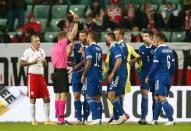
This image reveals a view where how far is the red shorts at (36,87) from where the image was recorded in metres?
20.7

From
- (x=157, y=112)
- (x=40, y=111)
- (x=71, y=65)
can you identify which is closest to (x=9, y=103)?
(x=40, y=111)

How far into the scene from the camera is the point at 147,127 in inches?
758

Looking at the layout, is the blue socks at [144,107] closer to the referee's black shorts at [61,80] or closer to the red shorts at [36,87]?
the referee's black shorts at [61,80]

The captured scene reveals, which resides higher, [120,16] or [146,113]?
[120,16]

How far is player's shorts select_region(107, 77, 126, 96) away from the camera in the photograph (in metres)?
20.4

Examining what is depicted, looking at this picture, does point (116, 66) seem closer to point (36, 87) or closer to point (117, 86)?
point (117, 86)

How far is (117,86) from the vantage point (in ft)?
67.0

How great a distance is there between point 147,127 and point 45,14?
33.1ft

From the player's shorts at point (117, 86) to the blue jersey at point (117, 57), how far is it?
10 cm

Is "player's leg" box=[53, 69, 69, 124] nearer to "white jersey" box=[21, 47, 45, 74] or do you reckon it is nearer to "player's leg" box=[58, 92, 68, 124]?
"player's leg" box=[58, 92, 68, 124]

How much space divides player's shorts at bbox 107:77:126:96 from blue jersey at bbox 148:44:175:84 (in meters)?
0.71

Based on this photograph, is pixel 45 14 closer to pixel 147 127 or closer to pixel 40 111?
pixel 40 111

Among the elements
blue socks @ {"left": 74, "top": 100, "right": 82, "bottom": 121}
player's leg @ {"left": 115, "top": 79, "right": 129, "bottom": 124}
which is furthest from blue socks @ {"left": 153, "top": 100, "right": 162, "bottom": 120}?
blue socks @ {"left": 74, "top": 100, "right": 82, "bottom": 121}

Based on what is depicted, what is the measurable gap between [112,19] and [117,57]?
21.0 feet
